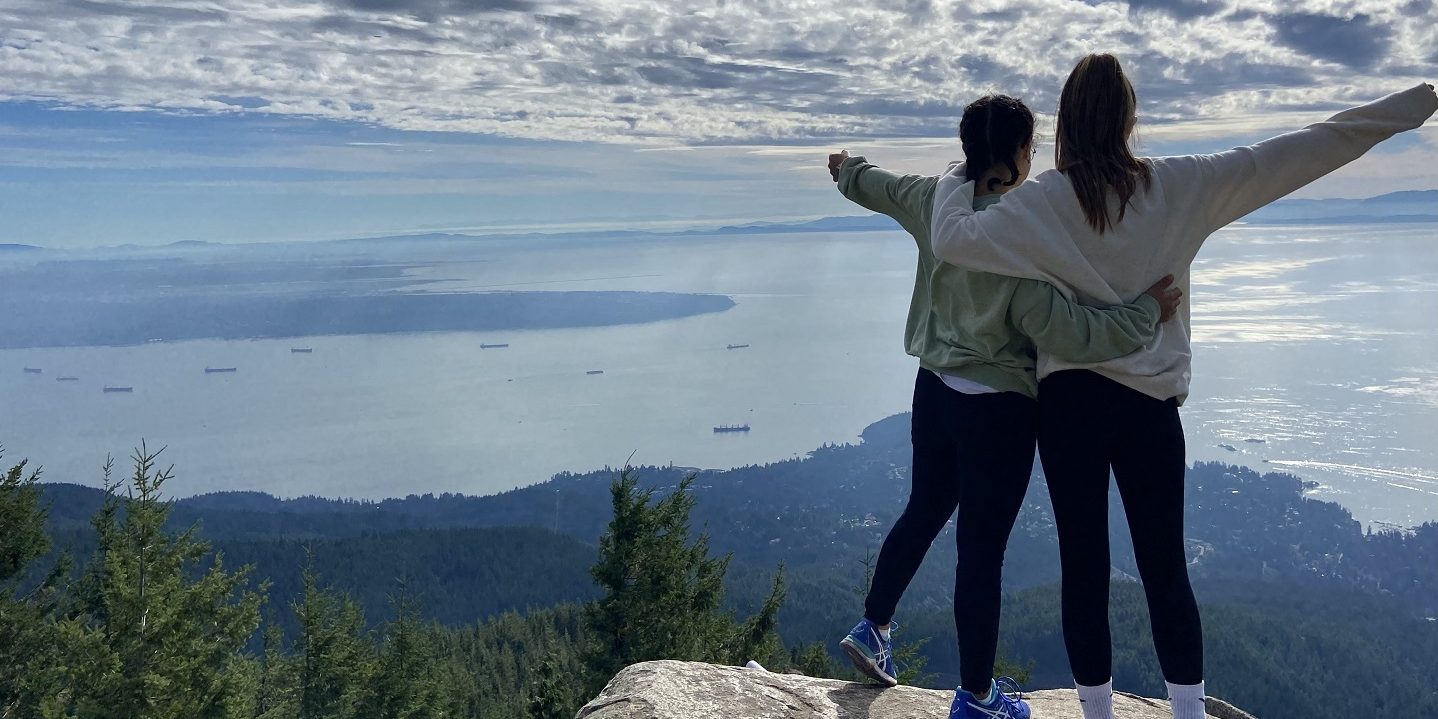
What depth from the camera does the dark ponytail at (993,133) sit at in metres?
2.73


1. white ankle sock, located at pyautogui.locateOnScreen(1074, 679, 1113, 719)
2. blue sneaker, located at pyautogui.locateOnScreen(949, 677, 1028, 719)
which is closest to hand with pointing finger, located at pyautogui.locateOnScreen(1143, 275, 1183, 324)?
white ankle sock, located at pyautogui.locateOnScreen(1074, 679, 1113, 719)

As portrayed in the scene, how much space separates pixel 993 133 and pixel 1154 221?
0.51m

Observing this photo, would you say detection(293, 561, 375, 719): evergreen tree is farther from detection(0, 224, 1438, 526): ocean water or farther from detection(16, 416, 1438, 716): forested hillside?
detection(0, 224, 1438, 526): ocean water

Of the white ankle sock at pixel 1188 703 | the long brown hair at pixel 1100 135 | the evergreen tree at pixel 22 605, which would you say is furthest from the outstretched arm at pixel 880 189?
the evergreen tree at pixel 22 605

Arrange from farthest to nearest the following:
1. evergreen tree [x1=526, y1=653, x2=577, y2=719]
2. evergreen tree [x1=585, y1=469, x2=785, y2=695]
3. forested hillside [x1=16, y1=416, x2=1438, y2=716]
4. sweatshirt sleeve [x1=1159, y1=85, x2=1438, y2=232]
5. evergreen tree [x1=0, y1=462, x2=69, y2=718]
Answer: forested hillside [x1=16, y1=416, x2=1438, y2=716] → evergreen tree [x1=585, y1=469, x2=785, y2=695] → evergreen tree [x1=526, y1=653, x2=577, y2=719] → evergreen tree [x1=0, y1=462, x2=69, y2=718] → sweatshirt sleeve [x1=1159, y1=85, x2=1438, y2=232]

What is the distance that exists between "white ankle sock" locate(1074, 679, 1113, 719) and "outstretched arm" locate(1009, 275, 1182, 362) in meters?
1.05

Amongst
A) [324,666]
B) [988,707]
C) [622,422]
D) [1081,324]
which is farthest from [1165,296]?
[622,422]

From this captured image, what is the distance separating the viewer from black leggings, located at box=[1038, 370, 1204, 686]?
2.60m

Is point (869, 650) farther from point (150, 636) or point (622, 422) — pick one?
point (622, 422)

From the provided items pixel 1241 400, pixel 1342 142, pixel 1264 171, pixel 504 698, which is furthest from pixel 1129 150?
pixel 1241 400

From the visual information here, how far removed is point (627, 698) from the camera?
3.29 m

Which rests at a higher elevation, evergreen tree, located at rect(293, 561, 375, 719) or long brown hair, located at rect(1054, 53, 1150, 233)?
long brown hair, located at rect(1054, 53, 1150, 233)

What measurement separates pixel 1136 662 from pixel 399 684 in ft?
112

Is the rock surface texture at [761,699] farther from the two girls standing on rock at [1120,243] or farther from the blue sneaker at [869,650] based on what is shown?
the two girls standing on rock at [1120,243]
